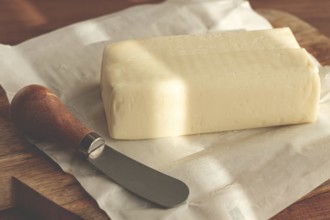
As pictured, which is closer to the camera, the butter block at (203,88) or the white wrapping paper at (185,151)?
the white wrapping paper at (185,151)

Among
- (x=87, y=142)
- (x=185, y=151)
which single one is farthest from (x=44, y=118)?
(x=185, y=151)

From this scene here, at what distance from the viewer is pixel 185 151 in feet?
3.76

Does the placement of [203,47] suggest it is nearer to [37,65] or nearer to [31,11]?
[37,65]

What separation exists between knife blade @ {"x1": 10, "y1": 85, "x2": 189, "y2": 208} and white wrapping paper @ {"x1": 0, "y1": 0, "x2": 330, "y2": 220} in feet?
0.05

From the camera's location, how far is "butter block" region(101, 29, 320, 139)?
3.73 feet

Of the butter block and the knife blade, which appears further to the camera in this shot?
the butter block

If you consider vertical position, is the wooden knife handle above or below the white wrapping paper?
above

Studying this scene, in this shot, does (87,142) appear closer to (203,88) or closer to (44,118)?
(44,118)

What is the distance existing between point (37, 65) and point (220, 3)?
0.47 meters

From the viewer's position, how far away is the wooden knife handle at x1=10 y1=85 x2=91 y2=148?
1.11 m

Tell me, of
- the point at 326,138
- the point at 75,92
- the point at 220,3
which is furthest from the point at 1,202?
the point at 220,3

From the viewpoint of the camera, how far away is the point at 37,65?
136 centimetres

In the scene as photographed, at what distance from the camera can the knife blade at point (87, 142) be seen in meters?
1.03

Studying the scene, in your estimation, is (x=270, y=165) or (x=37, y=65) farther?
(x=37, y=65)
